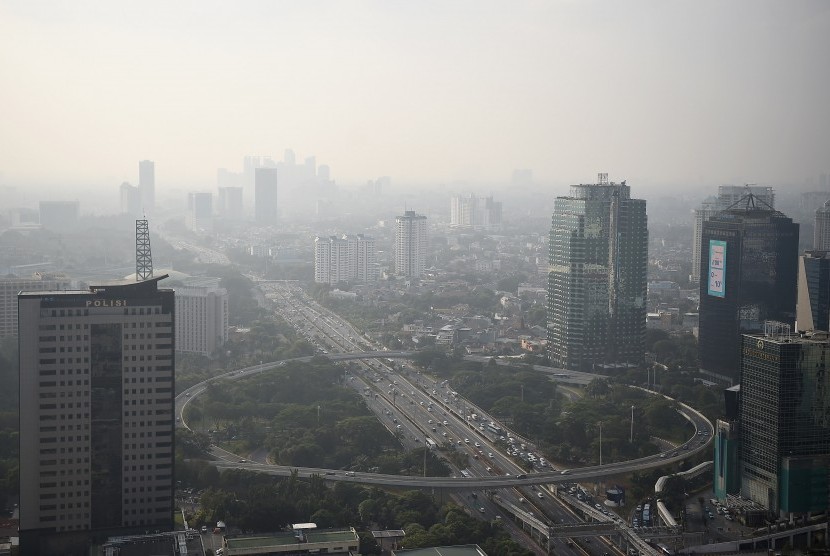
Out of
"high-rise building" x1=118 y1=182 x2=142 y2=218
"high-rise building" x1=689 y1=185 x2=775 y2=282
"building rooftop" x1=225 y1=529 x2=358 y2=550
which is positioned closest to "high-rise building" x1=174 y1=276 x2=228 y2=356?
"high-rise building" x1=689 y1=185 x2=775 y2=282

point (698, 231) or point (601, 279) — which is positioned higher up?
point (698, 231)

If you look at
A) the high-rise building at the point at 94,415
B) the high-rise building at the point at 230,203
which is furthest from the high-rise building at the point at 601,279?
the high-rise building at the point at 230,203

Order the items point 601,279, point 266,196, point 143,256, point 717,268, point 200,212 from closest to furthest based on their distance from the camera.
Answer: point 143,256, point 717,268, point 601,279, point 200,212, point 266,196

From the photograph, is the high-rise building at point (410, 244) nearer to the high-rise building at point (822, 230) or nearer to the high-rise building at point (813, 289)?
the high-rise building at point (822, 230)

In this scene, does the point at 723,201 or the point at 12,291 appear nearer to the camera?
the point at 12,291

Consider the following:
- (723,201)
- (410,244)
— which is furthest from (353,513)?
(410,244)

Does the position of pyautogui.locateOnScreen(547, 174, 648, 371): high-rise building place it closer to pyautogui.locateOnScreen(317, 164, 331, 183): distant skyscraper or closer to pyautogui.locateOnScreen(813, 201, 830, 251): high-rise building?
pyautogui.locateOnScreen(813, 201, 830, 251): high-rise building

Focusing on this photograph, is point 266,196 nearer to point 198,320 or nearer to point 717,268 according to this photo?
point 198,320
